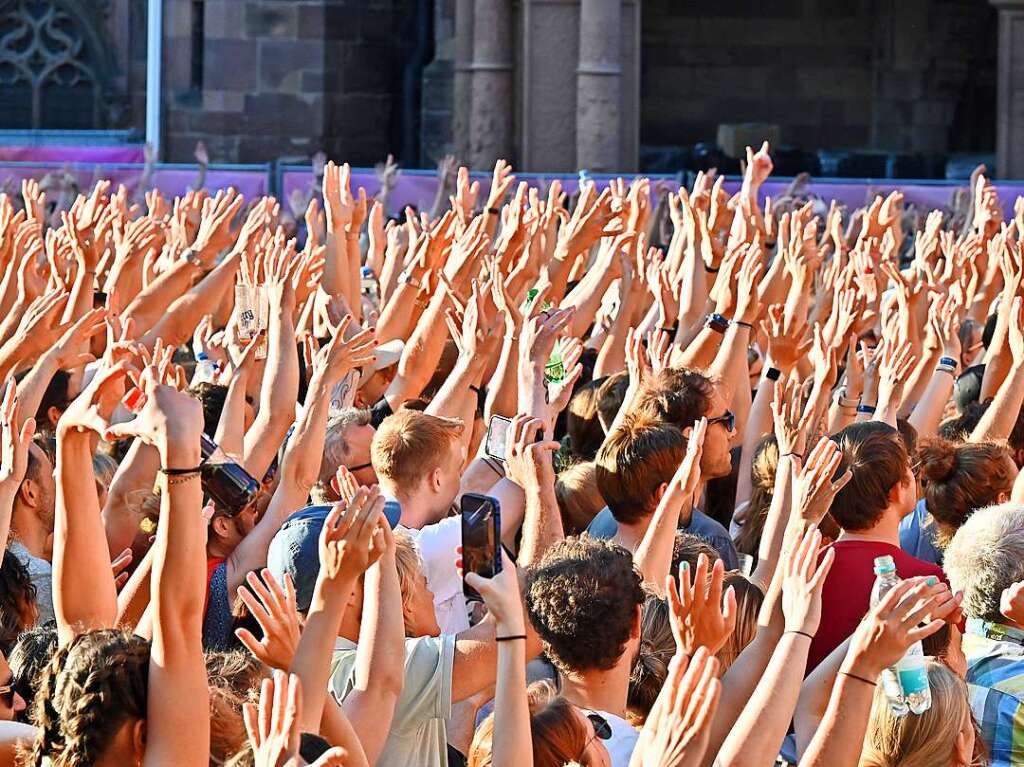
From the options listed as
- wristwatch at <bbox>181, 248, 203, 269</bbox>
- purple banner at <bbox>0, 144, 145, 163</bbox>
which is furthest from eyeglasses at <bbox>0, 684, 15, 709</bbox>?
purple banner at <bbox>0, 144, 145, 163</bbox>

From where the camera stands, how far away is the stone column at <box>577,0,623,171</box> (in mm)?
16469

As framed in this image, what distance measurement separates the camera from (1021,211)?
371 inches

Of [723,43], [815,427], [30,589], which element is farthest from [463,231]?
[723,43]

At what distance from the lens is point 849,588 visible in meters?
4.53

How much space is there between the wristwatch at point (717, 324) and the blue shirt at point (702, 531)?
4.88 feet

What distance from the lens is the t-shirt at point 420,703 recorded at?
3.89 meters

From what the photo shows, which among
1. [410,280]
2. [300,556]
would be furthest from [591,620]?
[410,280]

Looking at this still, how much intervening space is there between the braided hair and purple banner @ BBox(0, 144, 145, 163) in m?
12.3

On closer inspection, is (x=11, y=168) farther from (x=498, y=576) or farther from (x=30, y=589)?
(x=498, y=576)

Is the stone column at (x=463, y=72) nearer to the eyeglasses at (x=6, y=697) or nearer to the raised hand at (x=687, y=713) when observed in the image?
the eyeglasses at (x=6, y=697)

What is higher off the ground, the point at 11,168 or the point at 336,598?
the point at 11,168

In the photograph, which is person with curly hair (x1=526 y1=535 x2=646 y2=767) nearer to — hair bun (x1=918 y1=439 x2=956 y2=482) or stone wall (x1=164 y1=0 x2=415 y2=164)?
hair bun (x1=918 y1=439 x2=956 y2=482)

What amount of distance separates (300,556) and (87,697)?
3.04 feet

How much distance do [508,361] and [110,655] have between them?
2938mm
